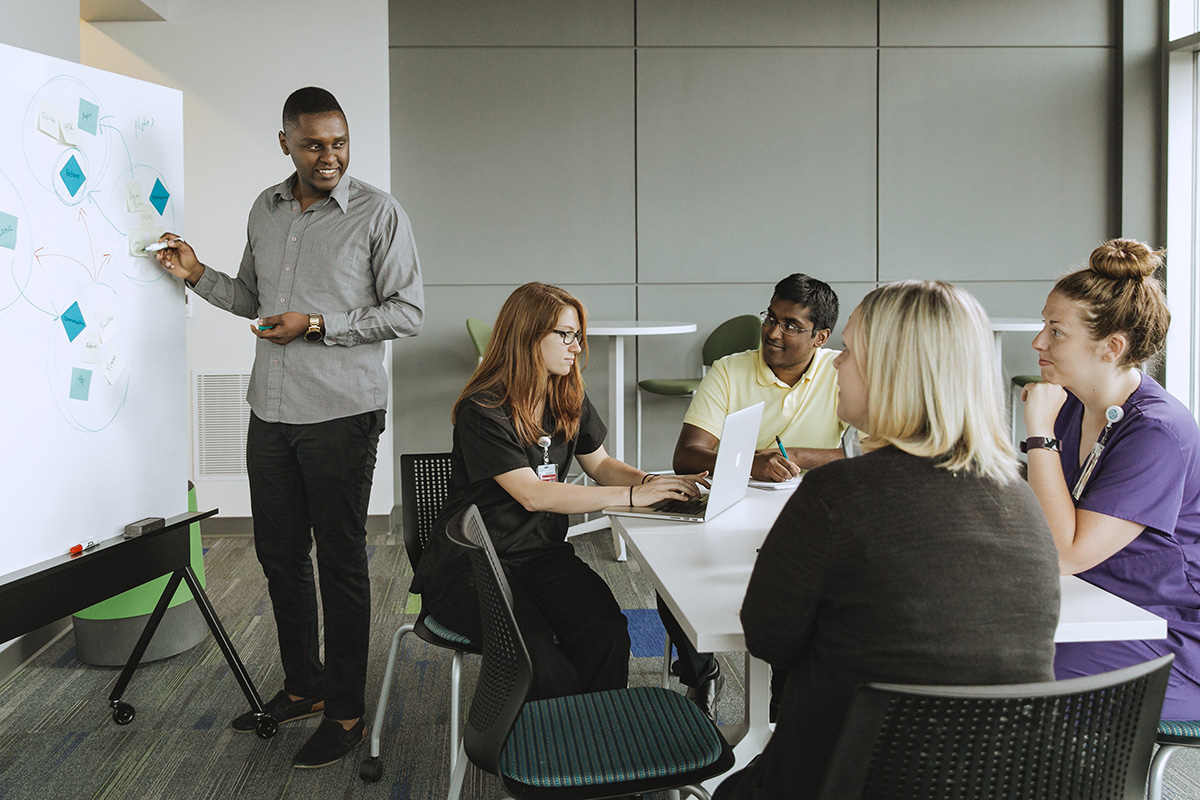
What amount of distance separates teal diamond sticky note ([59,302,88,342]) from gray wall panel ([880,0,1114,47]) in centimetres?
446

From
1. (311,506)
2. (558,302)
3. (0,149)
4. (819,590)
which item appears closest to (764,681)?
(819,590)

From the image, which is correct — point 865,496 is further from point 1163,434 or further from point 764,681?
point 1163,434

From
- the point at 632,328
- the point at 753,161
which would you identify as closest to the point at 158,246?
the point at 632,328

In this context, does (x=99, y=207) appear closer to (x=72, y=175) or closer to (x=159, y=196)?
(x=72, y=175)

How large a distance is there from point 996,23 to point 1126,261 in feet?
13.4

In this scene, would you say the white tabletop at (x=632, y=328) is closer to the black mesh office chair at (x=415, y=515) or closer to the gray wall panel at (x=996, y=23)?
the black mesh office chair at (x=415, y=515)

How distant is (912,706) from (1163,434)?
996mm

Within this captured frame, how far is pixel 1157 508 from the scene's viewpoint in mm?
1647

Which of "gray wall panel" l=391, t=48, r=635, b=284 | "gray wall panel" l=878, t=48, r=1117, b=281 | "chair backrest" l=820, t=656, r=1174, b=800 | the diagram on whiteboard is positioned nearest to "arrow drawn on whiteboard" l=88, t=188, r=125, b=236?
the diagram on whiteboard

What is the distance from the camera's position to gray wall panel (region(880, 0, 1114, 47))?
5.15 m

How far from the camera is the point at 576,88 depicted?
202 inches

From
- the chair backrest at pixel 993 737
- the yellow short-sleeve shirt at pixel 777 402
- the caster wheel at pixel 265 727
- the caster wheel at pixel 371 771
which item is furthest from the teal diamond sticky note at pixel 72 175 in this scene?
the chair backrest at pixel 993 737

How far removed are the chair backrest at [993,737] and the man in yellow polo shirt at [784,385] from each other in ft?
5.06

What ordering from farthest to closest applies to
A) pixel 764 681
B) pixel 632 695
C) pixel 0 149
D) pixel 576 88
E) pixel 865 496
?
pixel 576 88, pixel 0 149, pixel 632 695, pixel 764 681, pixel 865 496
